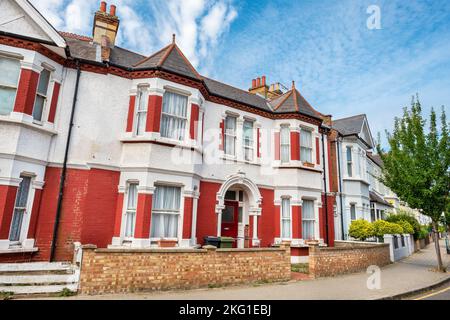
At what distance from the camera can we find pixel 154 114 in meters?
11.5

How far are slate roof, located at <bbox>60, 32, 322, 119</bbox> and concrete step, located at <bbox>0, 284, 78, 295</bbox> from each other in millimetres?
8646

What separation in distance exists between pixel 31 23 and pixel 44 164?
5.21 m

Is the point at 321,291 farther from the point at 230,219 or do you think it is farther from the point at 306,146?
the point at 306,146

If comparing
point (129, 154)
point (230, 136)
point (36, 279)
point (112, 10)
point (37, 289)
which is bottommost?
point (37, 289)

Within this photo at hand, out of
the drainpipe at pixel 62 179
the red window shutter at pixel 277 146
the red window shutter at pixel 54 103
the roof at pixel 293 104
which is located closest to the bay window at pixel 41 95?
the red window shutter at pixel 54 103

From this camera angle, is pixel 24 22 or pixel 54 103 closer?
pixel 24 22

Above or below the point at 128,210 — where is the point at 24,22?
above

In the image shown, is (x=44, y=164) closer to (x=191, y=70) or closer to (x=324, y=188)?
(x=191, y=70)

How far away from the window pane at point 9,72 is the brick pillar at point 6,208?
12.3 ft

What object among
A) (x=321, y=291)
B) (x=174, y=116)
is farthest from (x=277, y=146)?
(x=321, y=291)

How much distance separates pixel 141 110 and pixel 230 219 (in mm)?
7062

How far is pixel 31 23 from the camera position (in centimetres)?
1014

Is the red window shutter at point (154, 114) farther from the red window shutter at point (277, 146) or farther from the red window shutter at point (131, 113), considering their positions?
the red window shutter at point (277, 146)

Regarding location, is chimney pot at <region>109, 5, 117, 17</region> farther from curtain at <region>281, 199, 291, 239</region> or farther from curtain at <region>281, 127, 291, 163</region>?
curtain at <region>281, 199, 291, 239</region>
